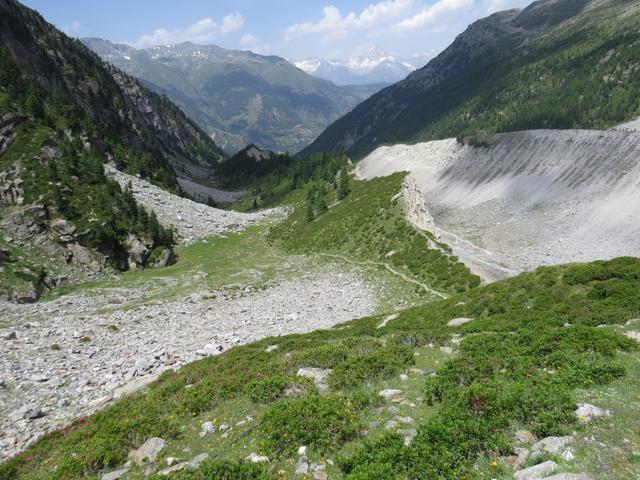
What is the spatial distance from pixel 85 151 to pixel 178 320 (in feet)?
169

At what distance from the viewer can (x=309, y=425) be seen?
1109 centimetres

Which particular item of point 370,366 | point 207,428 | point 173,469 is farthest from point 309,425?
point 370,366

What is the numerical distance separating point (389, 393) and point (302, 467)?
437cm

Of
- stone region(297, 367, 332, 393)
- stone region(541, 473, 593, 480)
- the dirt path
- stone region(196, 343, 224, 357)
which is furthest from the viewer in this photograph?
the dirt path

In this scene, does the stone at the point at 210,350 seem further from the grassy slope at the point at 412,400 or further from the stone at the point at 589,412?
the stone at the point at 589,412

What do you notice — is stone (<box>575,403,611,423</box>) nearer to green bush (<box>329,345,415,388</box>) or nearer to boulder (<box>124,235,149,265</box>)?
green bush (<box>329,345,415,388</box>)

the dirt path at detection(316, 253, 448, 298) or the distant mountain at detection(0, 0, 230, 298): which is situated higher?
the distant mountain at detection(0, 0, 230, 298)

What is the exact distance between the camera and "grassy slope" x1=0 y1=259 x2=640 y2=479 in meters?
9.16

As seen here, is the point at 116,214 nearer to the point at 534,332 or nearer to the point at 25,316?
the point at 25,316

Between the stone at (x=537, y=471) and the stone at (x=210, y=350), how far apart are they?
22.1 meters

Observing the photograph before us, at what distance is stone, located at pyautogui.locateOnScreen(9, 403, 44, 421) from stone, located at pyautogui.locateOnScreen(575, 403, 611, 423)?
898 inches

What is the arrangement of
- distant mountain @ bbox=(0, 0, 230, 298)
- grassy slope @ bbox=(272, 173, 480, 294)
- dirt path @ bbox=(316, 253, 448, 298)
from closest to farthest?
dirt path @ bbox=(316, 253, 448, 298) < grassy slope @ bbox=(272, 173, 480, 294) < distant mountain @ bbox=(0, 0, 230, 298)

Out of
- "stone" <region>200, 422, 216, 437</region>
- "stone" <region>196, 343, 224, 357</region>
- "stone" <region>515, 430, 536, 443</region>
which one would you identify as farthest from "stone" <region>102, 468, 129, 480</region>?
A: "stone" <region>196, 343, 224, 357</region>

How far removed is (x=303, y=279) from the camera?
4653 centimetres
